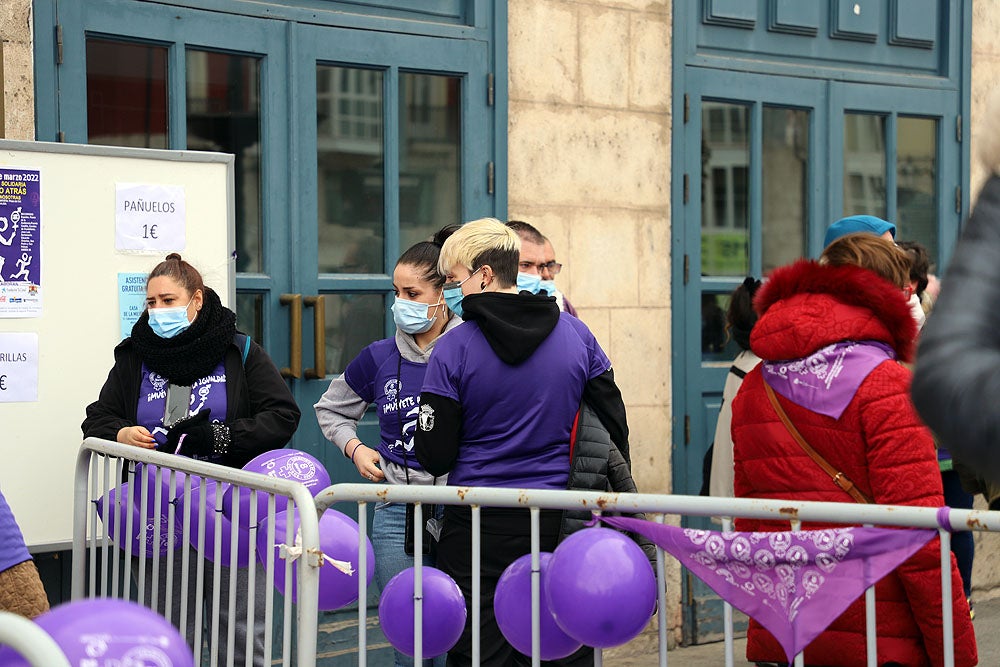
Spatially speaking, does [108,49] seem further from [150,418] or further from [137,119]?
[150,418]

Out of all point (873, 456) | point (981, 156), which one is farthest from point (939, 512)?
point (981, 156)

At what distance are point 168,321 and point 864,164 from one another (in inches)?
178

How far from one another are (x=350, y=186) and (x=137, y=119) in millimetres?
1006

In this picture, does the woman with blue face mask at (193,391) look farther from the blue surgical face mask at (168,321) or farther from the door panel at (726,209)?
the door panel at (726,209)

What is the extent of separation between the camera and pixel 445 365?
12.4 ft

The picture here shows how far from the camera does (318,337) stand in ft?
18.5

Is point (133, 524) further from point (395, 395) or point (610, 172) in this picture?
point (610, 172)

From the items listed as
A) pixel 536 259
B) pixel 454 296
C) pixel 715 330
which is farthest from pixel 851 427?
pixel 715 330

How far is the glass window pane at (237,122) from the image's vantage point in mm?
5465

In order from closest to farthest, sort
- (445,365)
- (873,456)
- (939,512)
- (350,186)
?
(939,512), (873,456), (445,365), (350,186)

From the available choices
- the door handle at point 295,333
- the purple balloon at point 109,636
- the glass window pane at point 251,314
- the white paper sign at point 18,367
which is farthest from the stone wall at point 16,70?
the purple balloon at point 109,636

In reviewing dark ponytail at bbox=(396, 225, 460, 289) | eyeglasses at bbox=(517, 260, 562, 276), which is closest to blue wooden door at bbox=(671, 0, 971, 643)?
eyeglasses at bbox=(517, 260, 562, 276)

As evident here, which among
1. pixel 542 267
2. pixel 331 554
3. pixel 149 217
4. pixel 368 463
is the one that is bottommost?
pixel 331 554

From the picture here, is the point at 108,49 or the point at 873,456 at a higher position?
the point at 108,49
